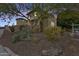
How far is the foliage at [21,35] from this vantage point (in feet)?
7.16

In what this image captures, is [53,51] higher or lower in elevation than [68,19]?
lower

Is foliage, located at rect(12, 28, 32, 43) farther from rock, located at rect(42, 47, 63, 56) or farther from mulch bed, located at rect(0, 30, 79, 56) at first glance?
rock, located at rect(42, 47, 63, 56)

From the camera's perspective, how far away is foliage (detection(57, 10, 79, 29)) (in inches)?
85.0

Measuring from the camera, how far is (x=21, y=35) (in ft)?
7.17

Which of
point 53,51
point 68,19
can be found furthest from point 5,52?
point 68,19

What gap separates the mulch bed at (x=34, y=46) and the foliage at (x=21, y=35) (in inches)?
1.6

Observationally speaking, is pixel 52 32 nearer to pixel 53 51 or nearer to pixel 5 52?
pixel 53 51

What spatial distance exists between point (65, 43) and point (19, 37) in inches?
18.2

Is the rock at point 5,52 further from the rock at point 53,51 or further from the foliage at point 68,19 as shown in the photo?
the foliage at point 68,19

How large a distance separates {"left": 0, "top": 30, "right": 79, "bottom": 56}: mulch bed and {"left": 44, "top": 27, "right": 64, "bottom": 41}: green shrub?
5 cm

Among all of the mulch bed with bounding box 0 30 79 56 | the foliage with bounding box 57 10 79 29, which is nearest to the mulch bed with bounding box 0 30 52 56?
the mulch bed with bounding box 0 30 79 56

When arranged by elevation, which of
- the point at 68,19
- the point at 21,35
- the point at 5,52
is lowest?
the point at 5,52

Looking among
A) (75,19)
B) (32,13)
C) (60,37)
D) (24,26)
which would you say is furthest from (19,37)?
(75,19)

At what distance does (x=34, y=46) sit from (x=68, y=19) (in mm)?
429
